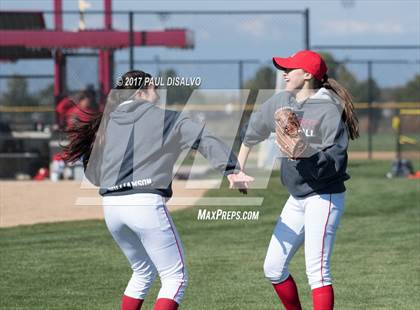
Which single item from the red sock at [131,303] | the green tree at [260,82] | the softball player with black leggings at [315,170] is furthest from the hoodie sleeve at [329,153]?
the green tree at [260,82]

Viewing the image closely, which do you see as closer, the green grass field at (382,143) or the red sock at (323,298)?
the red sock at (323,298)

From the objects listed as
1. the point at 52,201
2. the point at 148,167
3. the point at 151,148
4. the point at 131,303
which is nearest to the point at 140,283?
the point at 131,303

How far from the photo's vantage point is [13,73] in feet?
77.1

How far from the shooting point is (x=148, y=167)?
5895 millimetres

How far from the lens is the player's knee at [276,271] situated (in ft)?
21.8

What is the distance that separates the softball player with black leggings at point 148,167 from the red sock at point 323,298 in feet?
3.31

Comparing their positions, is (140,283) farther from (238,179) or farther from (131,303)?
(238,179)

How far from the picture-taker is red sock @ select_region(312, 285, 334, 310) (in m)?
6.42

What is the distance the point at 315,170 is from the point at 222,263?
13.6 ft

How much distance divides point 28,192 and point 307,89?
1090 centimetres

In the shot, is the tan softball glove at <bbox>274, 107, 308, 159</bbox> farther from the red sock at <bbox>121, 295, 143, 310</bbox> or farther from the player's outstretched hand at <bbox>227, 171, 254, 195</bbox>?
the red sock at <bbox>121, 295, 143, 310</bbox>

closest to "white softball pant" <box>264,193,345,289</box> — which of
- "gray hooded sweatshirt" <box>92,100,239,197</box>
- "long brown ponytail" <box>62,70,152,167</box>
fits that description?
"gray hooded sweatshirt" <box>92,100,239,197</box>

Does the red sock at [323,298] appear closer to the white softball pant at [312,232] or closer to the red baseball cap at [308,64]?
the white softball pant at [312,232]

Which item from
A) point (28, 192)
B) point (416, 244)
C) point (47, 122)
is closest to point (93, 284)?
point (416, 244)
